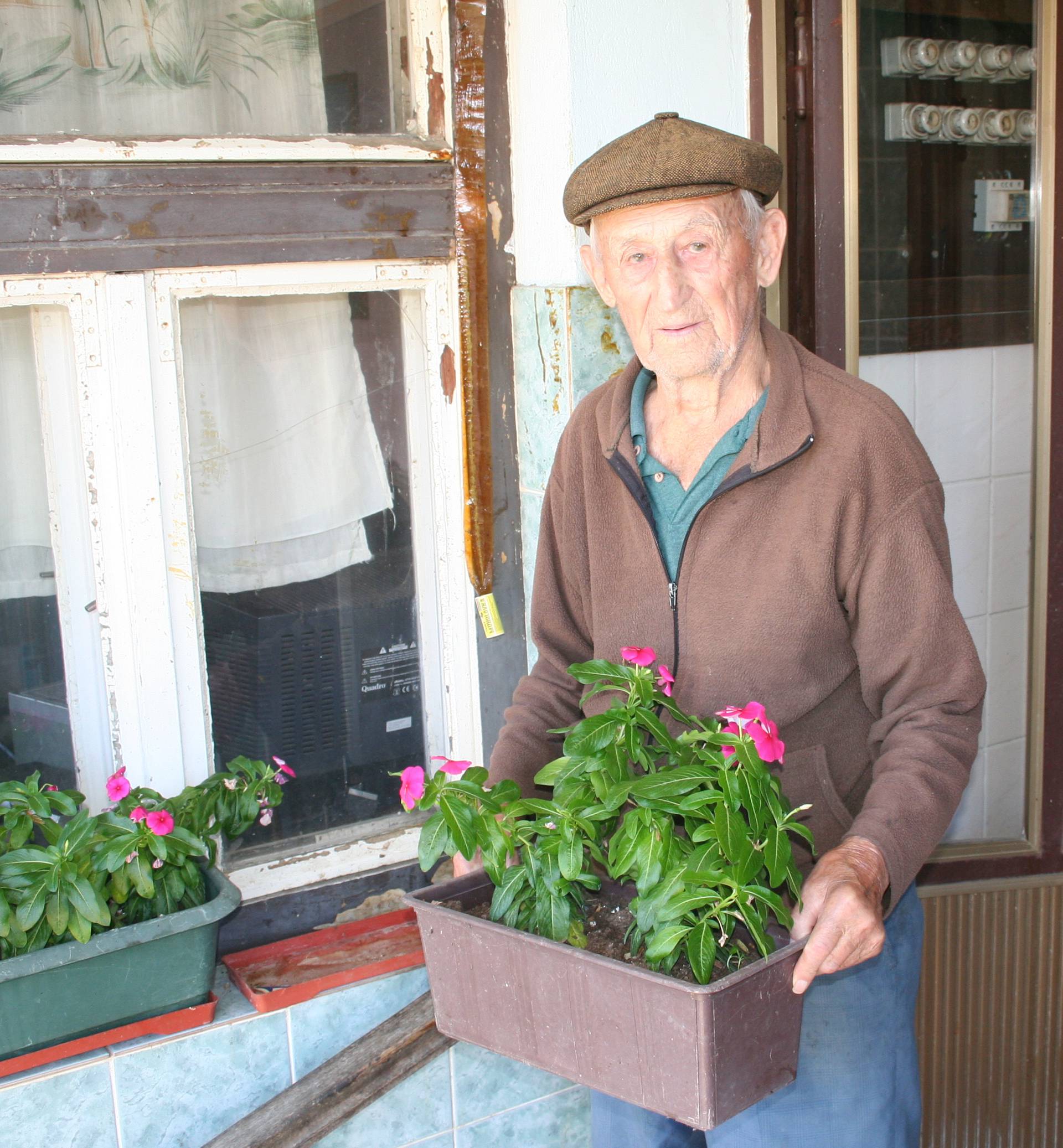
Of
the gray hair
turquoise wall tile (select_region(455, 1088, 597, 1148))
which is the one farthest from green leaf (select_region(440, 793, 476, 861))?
turquoise wall tile (select_region(455, 1088, 597, 1148))

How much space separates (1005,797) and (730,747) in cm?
152

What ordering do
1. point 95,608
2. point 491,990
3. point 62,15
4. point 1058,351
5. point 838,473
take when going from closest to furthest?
point 491,990 → point 838,473 → point 62,15 → point 95,608 → point 1058,351

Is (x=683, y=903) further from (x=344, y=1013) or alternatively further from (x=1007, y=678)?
(x=1007, y=678)

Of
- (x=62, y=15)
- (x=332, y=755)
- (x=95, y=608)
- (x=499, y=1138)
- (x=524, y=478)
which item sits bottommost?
(x=499, y=1138)

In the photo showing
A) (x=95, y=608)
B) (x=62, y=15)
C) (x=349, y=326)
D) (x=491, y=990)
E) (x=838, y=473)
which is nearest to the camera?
(x=491, y=990)

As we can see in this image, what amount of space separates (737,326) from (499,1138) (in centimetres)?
156

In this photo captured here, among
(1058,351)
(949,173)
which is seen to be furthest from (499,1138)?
(949,173)

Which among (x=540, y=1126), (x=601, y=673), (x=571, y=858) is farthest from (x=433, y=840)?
(x=540, y=1126)

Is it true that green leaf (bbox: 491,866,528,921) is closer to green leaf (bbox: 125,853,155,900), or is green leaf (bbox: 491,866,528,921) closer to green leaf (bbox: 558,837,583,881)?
green leaf (bbox: 558,837,583,881)

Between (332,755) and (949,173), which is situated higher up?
(949,173)

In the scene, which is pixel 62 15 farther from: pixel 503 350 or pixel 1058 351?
pixel 1058 351

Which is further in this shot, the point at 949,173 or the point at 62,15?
the point at 949,173

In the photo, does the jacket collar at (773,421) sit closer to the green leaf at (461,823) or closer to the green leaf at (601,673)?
the green leaf at (601,673)

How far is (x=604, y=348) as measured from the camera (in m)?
2.24
